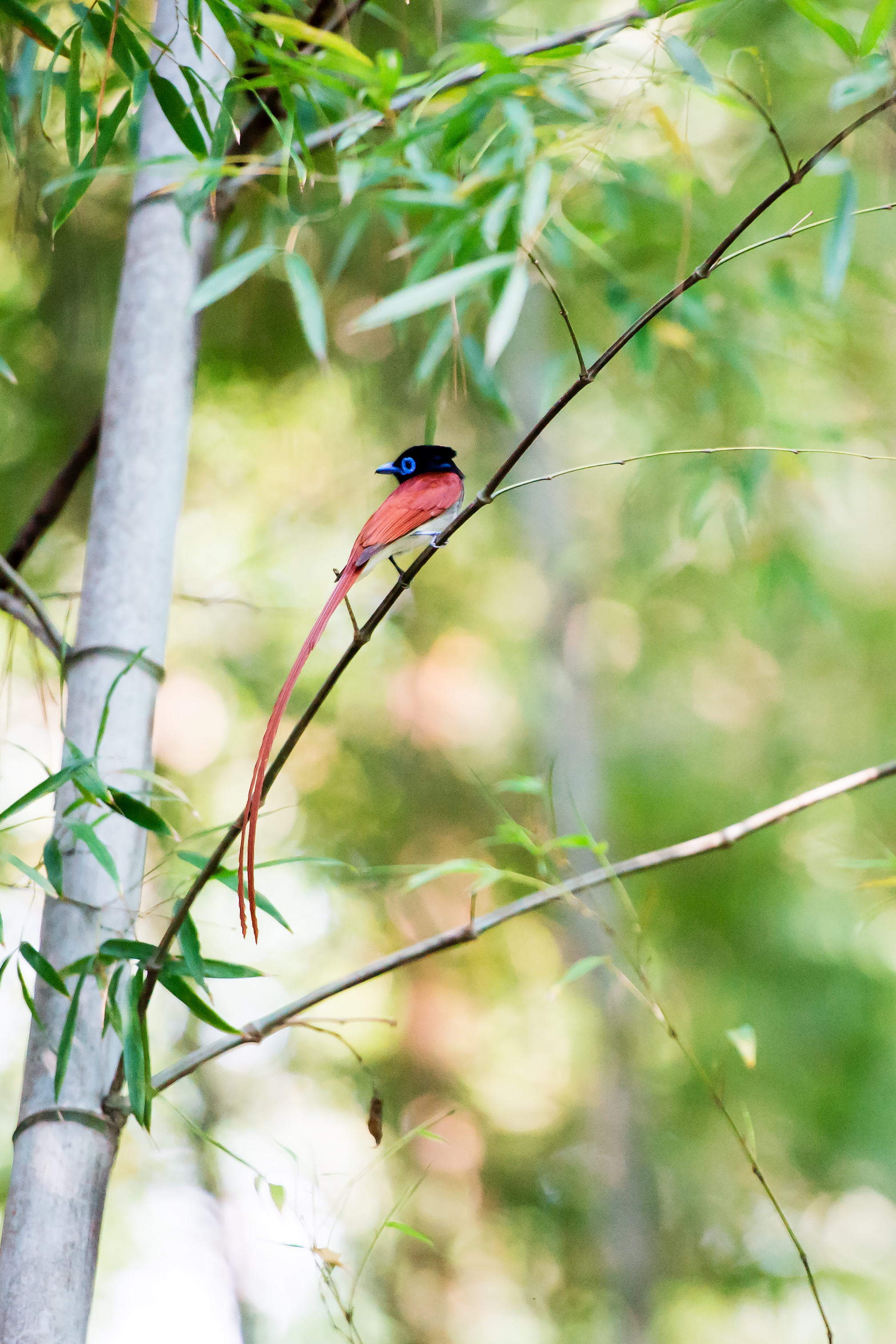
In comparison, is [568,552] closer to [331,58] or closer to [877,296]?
[877,296]

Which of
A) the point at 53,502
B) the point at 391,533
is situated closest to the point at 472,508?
the point at 391,533

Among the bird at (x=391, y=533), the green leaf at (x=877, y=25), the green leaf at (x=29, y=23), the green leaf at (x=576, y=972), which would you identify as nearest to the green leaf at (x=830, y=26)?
the green leaf at (x=877, y=25)

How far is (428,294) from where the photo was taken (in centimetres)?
A: 89

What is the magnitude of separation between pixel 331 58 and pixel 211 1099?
117 inches

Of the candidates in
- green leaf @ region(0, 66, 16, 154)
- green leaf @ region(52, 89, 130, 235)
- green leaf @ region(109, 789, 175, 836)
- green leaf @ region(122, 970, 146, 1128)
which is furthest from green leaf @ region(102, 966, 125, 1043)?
green leaf @ region(52, 89, 130, 235)

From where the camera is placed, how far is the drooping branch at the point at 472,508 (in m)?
0.63

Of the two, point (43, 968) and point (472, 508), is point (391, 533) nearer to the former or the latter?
point (472, 508)

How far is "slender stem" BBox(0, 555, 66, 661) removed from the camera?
1076mm

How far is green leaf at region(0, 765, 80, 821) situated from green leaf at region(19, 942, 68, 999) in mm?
119

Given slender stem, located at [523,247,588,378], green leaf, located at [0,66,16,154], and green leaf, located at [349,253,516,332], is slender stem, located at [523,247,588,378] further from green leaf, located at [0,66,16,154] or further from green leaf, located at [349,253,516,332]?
green leaf, located at [0,66,16,154]

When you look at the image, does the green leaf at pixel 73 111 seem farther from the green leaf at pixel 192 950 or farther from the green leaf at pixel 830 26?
the green leaf at pixel 192 950

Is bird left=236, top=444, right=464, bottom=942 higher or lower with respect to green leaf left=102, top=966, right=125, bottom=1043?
higher

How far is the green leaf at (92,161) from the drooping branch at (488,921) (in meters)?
0.78

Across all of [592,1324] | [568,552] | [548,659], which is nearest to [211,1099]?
[592,1324]
